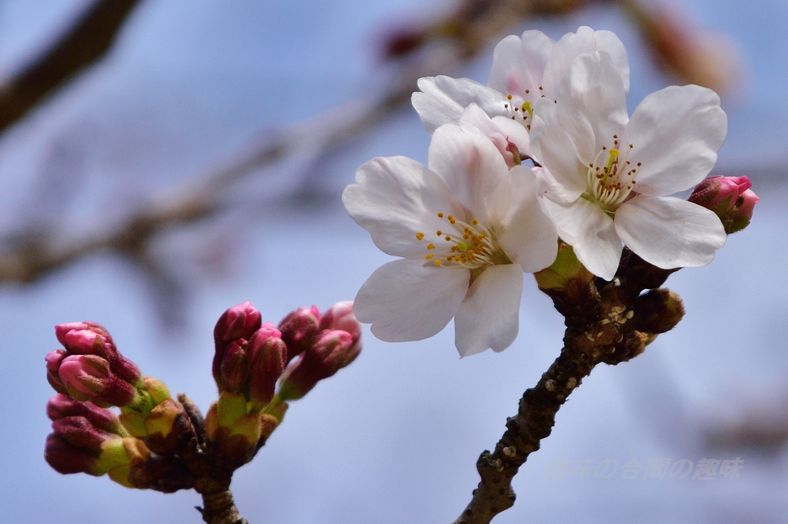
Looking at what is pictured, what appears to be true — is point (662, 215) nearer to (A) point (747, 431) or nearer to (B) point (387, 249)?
(B) point (387, 249)

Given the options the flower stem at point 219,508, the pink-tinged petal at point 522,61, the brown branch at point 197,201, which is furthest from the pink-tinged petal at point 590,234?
the brown branch at point 197,201

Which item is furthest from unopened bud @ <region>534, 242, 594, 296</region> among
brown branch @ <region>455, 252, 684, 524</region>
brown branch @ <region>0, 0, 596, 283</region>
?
brown branch @ <region>0, 0, 596, 283</region>

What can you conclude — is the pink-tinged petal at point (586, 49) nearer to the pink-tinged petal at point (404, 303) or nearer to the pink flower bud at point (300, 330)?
the pink-tinged petal at point (404, 303)

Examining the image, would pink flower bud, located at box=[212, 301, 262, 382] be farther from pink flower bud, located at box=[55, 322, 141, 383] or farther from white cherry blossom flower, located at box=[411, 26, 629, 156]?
white cherry blossom flower, located at box=[411, 26, 629, 156]

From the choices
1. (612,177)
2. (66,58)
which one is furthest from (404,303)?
(66,58)

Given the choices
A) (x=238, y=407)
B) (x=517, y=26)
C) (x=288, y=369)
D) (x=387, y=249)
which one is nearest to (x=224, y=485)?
(x=238, y=407)

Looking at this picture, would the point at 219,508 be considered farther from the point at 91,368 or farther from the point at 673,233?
the point at 673,233
